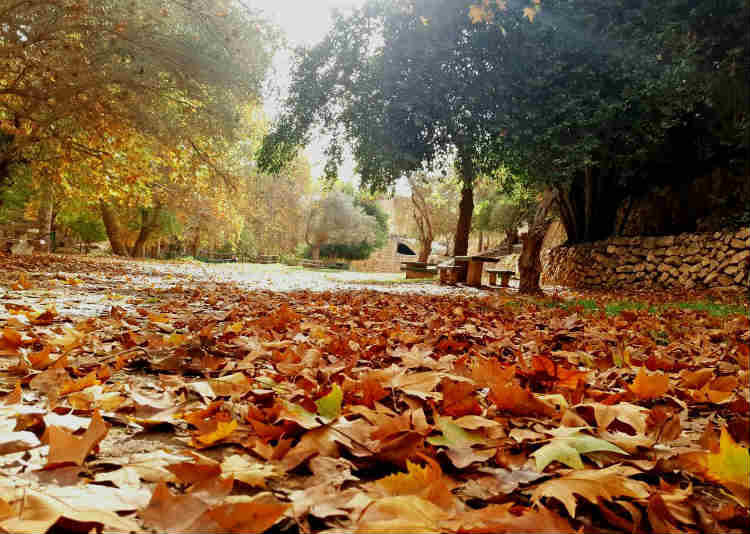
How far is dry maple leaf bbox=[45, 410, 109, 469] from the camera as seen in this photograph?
86 cm

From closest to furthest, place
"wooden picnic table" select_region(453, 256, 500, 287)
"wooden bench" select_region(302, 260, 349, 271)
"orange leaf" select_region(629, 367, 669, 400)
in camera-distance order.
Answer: "orange leaf" select_region(629, 367, 669, 400), "wooden picnic table" select_region(453, 256, 500, 287), "wooden bench" select_region(302, 260, 349, 271)

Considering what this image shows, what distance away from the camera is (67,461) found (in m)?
0.86

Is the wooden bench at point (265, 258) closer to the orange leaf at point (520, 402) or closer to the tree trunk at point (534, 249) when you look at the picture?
the tree trunk at point (534, 249)

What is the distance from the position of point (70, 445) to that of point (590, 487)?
1.02 metres

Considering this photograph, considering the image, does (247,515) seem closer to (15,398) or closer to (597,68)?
(15,398)

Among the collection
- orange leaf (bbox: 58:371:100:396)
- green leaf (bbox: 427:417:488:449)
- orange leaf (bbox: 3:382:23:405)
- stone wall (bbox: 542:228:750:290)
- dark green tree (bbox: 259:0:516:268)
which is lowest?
orange leaf (bbox: 3:382:23:405)

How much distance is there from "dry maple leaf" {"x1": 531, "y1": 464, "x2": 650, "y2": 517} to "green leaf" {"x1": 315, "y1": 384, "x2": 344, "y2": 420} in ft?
1.70

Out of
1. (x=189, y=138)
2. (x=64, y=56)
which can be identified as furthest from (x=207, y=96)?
(x=64, y=56)

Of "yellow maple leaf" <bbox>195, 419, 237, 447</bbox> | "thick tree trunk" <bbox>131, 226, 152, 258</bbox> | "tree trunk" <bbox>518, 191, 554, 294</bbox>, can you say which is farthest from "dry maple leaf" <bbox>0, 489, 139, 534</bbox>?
"thick tree trunk" <bbox>131, 226, 152, 258</bbox>

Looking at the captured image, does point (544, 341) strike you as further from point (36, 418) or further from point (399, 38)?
point (399, 38)

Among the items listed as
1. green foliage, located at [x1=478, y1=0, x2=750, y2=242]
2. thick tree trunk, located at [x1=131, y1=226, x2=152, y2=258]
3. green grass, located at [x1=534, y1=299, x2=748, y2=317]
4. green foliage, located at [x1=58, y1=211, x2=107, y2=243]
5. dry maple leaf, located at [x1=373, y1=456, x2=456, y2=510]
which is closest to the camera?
dry maple leaf, located at [x1=373, y1=456, x2=456, y2=510]

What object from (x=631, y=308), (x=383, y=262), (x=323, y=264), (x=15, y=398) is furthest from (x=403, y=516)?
(x=383, y=262)

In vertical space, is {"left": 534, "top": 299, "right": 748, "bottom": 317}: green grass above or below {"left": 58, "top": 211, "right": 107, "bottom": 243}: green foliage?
below

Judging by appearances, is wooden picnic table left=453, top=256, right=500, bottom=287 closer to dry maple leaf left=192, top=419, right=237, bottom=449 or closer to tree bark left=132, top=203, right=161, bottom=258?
dry maple leaf left=192, top=419, right=237, bottom=449
